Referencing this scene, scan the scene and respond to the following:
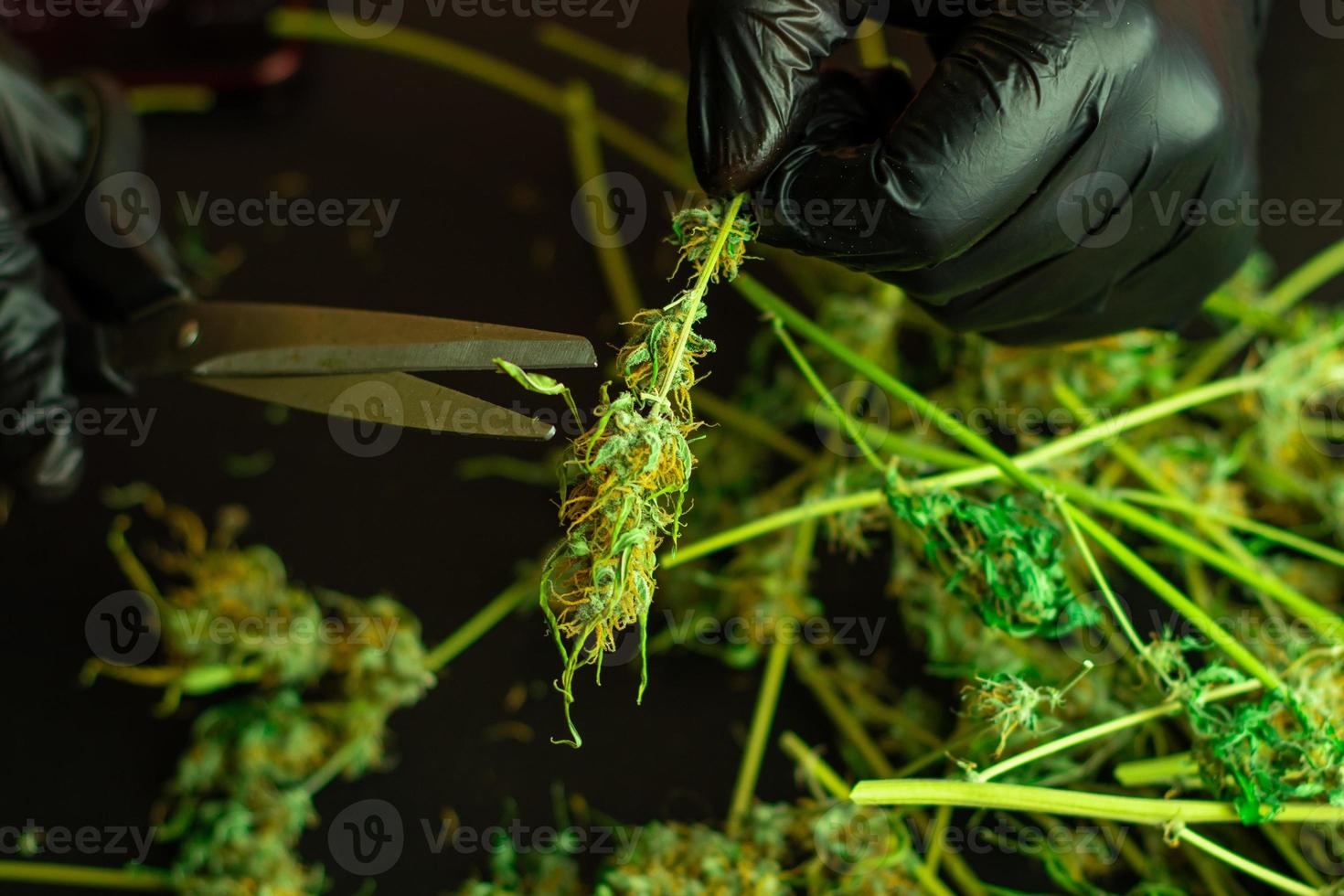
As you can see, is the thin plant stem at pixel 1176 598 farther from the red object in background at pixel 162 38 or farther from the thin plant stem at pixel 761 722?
the red object in background at pixel 162 38

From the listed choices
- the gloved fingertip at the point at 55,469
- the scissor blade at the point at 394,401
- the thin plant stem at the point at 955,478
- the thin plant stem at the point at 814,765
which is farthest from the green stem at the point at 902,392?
the gloved fingertip at the point at 55,469

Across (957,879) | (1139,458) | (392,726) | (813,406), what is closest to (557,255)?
(813,406)

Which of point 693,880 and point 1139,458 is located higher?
point 1139,458

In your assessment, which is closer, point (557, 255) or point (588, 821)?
point (588, 821)

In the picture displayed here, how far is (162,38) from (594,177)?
68 cm

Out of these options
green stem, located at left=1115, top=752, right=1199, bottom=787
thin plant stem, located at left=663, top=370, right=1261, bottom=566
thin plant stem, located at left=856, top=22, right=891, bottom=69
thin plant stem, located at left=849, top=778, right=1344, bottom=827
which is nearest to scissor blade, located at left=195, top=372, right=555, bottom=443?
thin plant stem, located at left=663, top=370, right=1261, bottom=566

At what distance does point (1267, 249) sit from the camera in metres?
1.42

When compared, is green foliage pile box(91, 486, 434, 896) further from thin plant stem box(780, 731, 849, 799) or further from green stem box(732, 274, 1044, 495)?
green stem box(732, 274, 1044, 495)

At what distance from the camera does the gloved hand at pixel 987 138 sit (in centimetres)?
80

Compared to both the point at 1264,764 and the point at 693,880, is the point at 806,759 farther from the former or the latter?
the point at 1264,764

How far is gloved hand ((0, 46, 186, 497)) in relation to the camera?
3.69 feet

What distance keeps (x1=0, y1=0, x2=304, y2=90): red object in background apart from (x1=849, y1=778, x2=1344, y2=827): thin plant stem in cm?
131

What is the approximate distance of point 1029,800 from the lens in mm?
769

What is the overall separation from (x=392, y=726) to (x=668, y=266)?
68 cm
